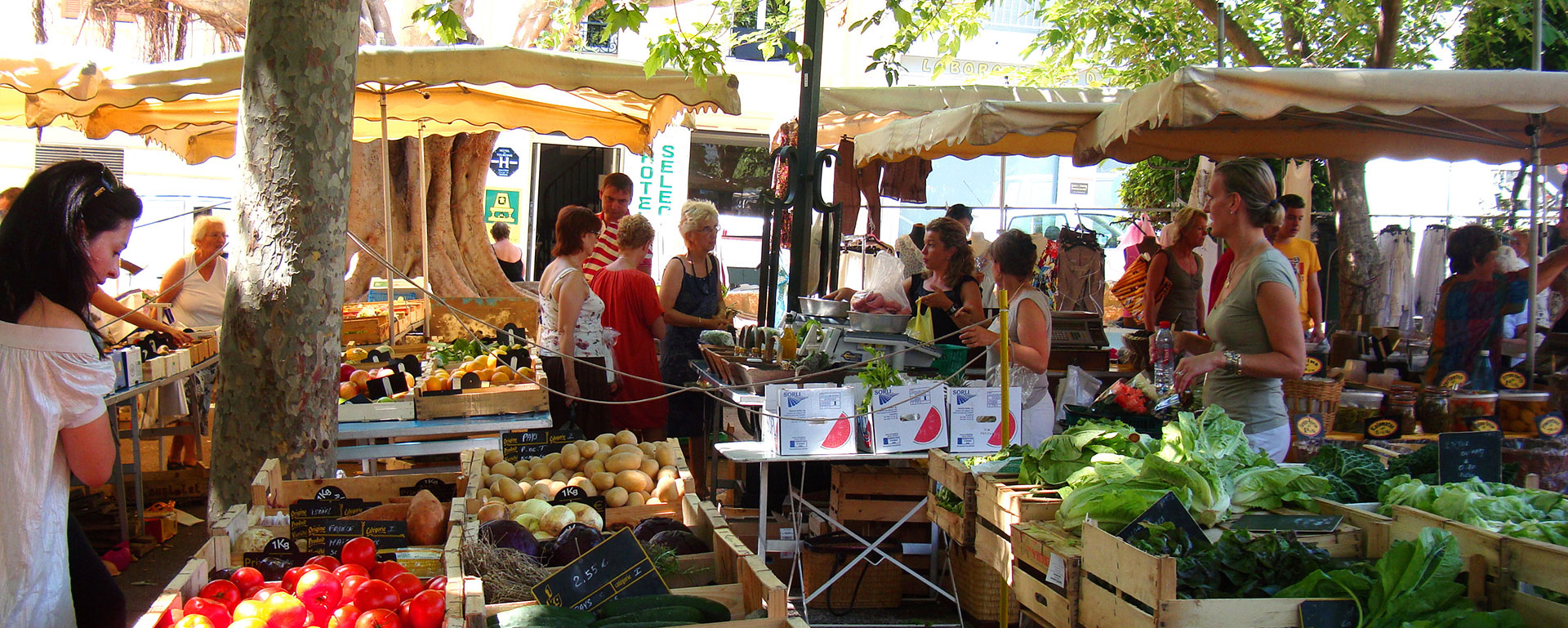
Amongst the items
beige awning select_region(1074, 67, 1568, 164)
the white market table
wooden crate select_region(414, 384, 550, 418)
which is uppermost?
beige awning select_region(1074, 67, 1568, 164)

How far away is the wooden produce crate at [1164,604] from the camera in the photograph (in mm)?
2363

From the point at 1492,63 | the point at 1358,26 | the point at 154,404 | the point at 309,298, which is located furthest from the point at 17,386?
the point at 1492,63

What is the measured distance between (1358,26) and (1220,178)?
28.3ft

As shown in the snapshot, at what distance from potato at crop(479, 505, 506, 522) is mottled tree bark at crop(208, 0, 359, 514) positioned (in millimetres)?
769

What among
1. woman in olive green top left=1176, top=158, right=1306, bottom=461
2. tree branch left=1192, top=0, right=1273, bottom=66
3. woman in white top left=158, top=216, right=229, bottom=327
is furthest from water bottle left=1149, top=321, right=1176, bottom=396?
tree branch left=1192, top=0, right=1273, bottom=66

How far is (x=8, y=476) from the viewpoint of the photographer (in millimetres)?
2490

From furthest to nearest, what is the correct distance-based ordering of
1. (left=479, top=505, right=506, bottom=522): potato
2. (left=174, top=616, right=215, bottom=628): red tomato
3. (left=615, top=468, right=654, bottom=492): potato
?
(left=615, top=468, right=654, bottom=492): potato, (left=479, top=505, right=506, bottom=522): potato, (left=174, top=616, right=215, bottom=628): red tomato

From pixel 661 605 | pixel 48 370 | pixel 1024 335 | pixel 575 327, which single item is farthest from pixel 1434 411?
pixel 48 370

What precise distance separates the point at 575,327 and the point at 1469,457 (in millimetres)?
4067

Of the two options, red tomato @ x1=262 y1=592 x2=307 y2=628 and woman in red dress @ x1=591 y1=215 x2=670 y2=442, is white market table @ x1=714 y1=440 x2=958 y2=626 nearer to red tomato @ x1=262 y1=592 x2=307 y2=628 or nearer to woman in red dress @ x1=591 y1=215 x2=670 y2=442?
woman in red dress @ x1=591 y1=215 x2=670 y2=442

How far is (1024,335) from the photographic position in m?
4.54

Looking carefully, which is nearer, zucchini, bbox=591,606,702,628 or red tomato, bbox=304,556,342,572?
zucchini, bbox=591,606,702,628

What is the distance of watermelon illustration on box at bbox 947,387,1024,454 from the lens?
438cm

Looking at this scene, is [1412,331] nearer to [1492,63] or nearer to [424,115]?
[1492,63]
